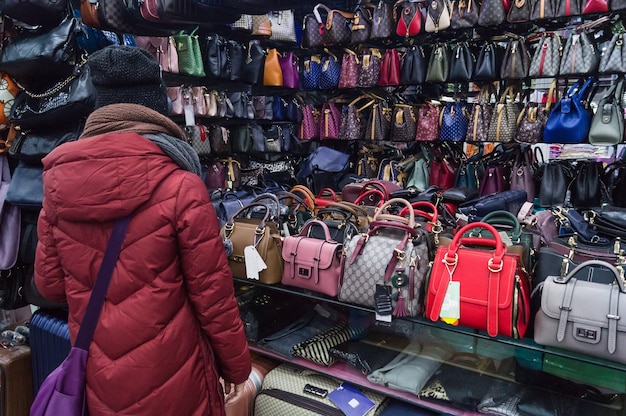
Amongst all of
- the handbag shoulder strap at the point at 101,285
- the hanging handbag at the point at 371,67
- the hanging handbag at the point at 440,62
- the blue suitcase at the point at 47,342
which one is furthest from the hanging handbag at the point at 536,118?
the blue suitcase at the point at 47,342

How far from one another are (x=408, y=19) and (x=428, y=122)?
3.22 ft

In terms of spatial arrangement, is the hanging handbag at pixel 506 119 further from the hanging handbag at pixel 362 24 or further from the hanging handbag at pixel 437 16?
the hanging handbag at pixel 362 24

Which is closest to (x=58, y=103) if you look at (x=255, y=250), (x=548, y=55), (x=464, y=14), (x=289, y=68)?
(x=255, y=250)

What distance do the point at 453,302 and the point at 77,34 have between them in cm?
234

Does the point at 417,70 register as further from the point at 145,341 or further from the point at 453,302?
the point at 145,341

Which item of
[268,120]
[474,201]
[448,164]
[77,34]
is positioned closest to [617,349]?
[474,201]

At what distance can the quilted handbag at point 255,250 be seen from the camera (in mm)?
2266

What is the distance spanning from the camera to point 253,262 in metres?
2.26

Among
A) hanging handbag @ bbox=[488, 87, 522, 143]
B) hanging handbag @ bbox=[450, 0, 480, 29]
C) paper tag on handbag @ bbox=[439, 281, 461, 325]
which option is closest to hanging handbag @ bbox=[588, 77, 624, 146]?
hanging handbag @ bbox=[488, 87, 522, 143]

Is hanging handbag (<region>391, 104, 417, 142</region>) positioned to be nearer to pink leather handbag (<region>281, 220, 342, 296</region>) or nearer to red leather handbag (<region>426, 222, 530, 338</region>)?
pink leather handbag (<region>281, 220, 342, 296</region>)

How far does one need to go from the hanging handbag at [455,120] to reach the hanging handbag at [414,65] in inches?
15.4

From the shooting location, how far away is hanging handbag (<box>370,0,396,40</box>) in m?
4.57

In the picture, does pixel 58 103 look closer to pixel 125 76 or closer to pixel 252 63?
pixel 125 76

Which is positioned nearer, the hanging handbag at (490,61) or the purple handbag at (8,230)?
the purple handbag at (8,230)
